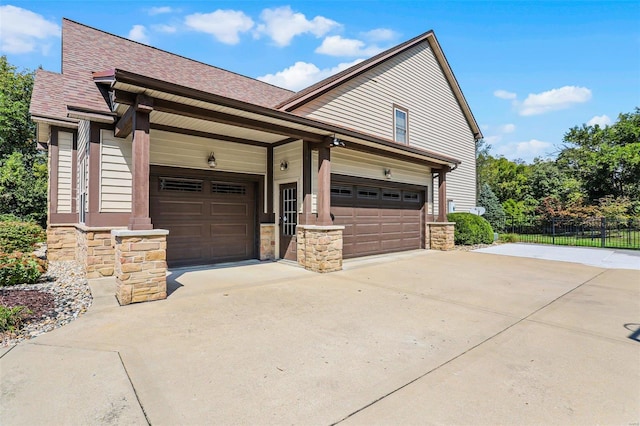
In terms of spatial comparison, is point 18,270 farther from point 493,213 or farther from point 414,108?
point 493,213

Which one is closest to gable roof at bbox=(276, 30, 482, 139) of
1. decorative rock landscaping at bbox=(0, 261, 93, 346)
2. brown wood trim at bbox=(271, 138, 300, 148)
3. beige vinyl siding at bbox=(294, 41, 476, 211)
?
beige vinyl siding at bbox=(294, 41, 476, 211)

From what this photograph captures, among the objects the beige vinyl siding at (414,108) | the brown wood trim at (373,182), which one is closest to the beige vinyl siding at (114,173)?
the beige vinyl siding at (414,108)

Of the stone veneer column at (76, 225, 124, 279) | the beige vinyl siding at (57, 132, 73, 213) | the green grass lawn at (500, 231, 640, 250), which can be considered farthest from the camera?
the green grass lawn at (500, 231, 640, 250)

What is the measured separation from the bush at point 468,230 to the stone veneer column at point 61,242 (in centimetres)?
1300

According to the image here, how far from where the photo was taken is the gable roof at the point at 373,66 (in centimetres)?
889

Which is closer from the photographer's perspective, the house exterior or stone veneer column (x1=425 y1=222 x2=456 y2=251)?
the house exterior

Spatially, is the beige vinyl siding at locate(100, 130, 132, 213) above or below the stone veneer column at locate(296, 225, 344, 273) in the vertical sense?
above

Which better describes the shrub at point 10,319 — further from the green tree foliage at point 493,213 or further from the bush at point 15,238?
the green tree foliage at point 493,213

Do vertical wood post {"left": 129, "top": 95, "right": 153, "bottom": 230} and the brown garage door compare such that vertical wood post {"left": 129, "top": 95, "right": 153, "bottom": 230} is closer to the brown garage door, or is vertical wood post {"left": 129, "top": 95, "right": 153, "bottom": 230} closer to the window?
the brown garage door

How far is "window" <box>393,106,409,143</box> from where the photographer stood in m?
11.8

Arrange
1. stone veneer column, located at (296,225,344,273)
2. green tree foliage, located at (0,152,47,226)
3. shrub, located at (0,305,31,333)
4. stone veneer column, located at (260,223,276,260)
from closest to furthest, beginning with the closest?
shrub, located at (0,305,31,333), stone veneer column, located at (296,225,344,273), stone veneer column, located at (260,223,276,260), green tree foliage, located at (0,152,47,226)

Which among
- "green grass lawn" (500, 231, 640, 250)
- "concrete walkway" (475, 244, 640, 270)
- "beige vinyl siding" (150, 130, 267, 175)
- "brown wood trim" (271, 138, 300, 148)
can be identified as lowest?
"concrete walkway" (475, 244, 640, 270)

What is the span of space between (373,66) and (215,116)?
7070mm

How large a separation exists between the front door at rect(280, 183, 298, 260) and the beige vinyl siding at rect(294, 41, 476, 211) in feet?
7.60
